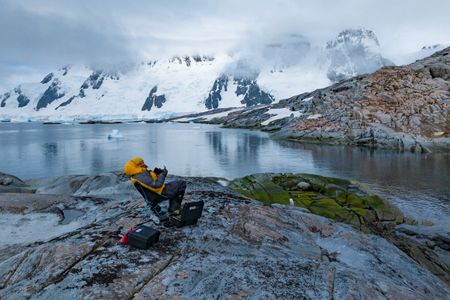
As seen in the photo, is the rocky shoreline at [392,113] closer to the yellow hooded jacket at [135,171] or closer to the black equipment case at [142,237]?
the yellow hooded jacket at [135,171]

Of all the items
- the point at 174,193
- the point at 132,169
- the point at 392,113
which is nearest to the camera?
the point at 132,169

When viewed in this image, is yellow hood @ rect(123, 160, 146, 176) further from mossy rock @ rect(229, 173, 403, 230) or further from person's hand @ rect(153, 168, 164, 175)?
mossy rock @ rect(229, 173, 403, 230)

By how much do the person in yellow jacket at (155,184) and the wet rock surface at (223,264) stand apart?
2.32 ft

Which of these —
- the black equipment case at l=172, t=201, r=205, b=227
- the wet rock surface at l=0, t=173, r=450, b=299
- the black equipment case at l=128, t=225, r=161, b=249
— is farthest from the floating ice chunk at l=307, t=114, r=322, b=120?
the black equipment case at l=128, t=225, r=161, b=249

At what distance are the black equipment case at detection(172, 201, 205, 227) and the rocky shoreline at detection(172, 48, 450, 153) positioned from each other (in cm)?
5340

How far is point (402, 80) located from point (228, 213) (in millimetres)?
66084

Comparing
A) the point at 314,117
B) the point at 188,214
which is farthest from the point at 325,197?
the point at 314,117

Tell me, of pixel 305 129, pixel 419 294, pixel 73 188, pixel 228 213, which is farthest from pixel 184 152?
pixel 419 294

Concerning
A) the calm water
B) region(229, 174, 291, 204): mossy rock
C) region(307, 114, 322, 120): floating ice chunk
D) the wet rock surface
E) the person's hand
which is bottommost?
the calm water

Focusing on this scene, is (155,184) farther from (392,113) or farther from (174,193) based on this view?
(392,113)

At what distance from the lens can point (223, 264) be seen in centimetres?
851

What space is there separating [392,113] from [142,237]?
6333 centimetres

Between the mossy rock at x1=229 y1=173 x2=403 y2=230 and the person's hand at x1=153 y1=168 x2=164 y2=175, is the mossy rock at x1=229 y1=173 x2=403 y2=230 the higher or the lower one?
the lower one

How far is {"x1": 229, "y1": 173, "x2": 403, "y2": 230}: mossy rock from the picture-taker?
20.0 metres
